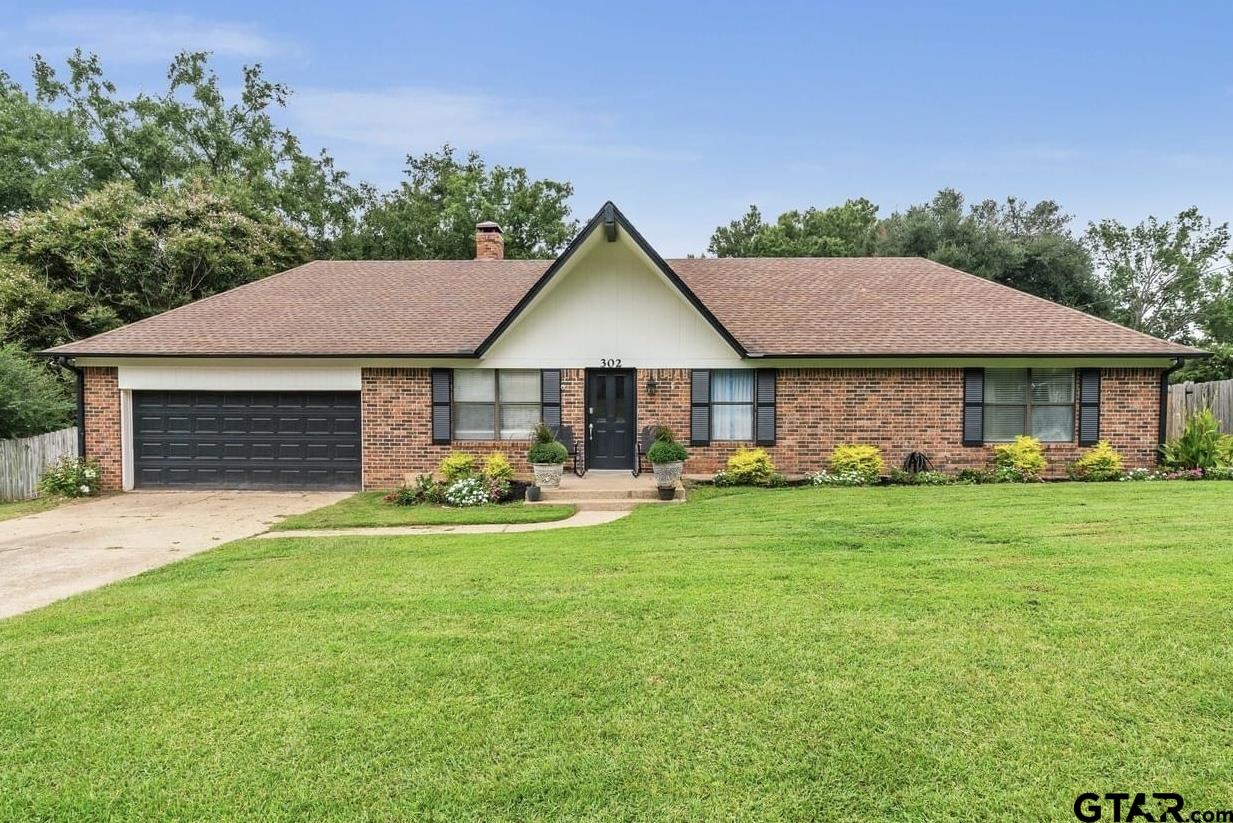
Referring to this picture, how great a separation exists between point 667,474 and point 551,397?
3108 millimetres

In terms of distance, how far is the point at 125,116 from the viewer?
1105 inches

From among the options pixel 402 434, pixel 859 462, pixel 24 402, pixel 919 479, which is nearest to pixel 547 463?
pixel 402 434

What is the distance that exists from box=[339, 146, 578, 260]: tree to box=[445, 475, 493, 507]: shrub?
62.2 feet

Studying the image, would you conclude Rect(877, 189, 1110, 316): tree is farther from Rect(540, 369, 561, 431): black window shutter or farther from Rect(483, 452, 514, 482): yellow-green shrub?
Rect(483, 452, 514, 482): yellow-green shrub

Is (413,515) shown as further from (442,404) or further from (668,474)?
(668,474)

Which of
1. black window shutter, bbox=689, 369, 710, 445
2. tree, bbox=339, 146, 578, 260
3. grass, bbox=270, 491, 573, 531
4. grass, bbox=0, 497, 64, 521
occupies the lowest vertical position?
grass, bbox=0, 497, 64, 521

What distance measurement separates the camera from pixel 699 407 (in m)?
13.0

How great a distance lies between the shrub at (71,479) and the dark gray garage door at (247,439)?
708 millimetres

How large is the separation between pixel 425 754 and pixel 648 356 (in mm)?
10329

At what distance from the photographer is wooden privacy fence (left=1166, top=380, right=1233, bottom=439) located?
13.9 metres

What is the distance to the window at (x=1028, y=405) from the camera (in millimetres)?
13000

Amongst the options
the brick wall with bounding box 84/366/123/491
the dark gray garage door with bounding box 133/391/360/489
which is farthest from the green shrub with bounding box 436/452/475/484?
the brick wall with bounding box 84/366/123/491

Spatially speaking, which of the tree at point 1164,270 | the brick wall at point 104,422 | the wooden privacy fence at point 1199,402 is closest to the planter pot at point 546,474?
the brick wall at point 104,422

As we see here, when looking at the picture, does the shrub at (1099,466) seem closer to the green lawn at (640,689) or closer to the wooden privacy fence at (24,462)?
the green lawn at (640,689)
